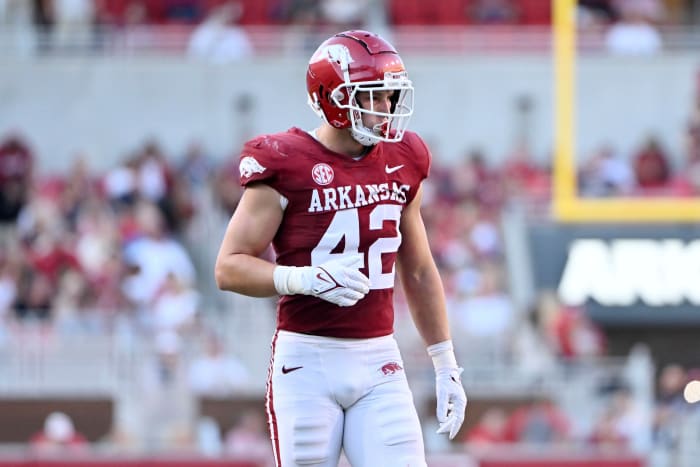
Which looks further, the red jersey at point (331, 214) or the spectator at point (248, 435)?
the spectator at point (248, 435)

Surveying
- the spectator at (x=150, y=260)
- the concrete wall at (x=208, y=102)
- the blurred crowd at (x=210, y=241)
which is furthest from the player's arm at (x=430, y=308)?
the concrete wall at (x=208, y=102)

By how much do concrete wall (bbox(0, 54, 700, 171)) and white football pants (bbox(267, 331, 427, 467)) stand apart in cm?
1167

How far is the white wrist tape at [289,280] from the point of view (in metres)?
5.05

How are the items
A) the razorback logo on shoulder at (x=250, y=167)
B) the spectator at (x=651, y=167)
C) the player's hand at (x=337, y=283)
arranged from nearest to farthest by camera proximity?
the player's hand at (x=337, y=283) < the razorback logo on shoulder at (x=250, y=167) < the spectator at (x=651, y=167)

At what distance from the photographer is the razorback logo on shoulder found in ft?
17.0

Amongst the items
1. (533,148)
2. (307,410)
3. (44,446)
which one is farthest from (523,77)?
(307,410)

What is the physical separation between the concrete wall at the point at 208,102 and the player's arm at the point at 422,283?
11.3 m

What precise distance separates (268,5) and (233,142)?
6.68 feet

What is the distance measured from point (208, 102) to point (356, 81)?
12.2 metres

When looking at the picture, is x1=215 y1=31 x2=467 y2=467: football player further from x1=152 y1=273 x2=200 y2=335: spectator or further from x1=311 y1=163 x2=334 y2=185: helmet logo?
x1=152 y1=273 x2=200 y2=335: spectator

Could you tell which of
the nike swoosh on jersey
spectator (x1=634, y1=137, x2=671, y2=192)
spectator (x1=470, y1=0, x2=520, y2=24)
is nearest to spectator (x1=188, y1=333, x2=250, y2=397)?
spectator (x1=634, y1=137, x2=671, y2=192)

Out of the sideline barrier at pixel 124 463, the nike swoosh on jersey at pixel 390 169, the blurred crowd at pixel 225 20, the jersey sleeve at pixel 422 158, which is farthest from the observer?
the blurred crowd at pixel 225 20

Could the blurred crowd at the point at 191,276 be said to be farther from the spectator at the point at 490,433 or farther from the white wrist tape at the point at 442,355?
the white wrist tape at the point at 442,355

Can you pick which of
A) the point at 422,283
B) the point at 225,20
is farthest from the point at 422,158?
the point at 225,20
